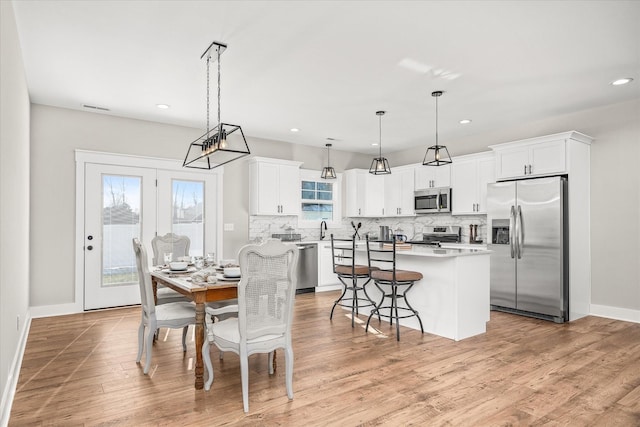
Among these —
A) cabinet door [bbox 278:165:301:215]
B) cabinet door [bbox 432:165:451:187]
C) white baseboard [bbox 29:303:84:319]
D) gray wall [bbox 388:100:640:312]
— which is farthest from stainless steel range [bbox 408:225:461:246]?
white baseboard [bbox 29:303:84:319]

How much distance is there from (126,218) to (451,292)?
4.46 meters

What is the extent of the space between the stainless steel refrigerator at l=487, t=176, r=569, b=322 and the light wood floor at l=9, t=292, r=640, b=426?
70cm

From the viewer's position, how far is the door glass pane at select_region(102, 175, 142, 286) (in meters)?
5.41

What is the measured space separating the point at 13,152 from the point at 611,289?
6.63 metres

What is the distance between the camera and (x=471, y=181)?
635cm

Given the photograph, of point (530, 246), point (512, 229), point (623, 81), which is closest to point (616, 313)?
point (530, 246)

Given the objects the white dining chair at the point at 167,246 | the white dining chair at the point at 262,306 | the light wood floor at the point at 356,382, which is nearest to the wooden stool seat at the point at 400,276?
the light wood floor at the point at 356,382

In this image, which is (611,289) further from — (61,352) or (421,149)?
(61,352)

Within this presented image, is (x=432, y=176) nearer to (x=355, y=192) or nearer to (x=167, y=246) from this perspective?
(x=355, y=192)

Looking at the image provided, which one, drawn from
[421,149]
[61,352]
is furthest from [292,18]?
[421,149]

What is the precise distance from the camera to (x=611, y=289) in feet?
16.6

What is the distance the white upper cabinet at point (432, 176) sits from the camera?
Answer: 674 cm

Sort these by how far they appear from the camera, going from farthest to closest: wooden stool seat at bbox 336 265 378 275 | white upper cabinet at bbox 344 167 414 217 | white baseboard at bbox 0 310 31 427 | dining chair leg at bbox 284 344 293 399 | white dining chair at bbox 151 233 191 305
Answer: white upper cabinet at bbox 344 167 414 217, wooden stool seat at bbox 336 265 378 275, white dining chair at bbox 151 233 191 305, dining chair leg at bbox 284 344 293 399, white baseboard at bbox 0 310 31 427

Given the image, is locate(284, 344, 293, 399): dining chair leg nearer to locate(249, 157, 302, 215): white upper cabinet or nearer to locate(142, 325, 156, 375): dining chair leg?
locate(142, 325, 156, 375): dining chair leg
